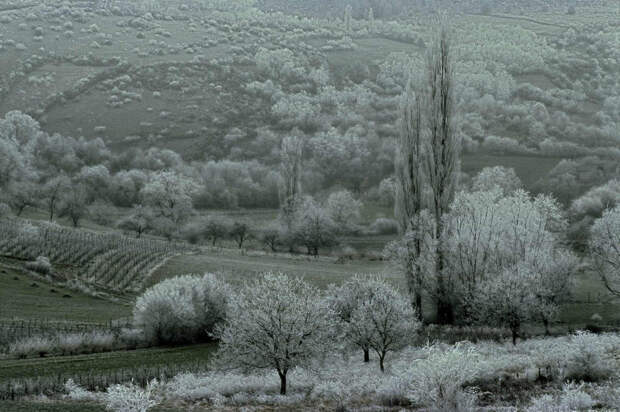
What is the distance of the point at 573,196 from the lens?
93000 millimetres

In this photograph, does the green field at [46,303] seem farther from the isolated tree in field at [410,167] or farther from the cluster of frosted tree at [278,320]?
the isolated tree in field at [410,167]

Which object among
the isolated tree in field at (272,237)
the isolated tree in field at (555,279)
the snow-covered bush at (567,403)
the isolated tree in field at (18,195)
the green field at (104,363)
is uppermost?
the isolated tree in field at (18,195)

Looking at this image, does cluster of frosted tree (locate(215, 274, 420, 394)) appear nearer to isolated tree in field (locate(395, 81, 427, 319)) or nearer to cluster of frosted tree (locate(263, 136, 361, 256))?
isolated tree in field (locate(395, 81, 427, 319))

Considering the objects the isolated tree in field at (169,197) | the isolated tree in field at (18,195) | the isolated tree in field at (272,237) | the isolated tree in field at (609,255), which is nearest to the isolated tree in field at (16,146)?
the isolated tree in field at (18,195)

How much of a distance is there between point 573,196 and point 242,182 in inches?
2134

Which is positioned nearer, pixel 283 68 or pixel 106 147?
pixel 106 147

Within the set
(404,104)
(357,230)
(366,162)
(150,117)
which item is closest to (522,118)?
(366,162)

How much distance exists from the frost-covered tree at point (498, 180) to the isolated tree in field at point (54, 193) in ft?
188

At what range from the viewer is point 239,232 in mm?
80438

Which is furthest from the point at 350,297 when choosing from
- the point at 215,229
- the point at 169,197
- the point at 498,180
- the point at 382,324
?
the point at 498,180

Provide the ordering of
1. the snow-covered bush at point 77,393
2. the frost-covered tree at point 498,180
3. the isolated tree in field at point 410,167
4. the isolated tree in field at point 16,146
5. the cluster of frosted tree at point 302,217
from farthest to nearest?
the frost-covered tree at point 498,180
the isolated tree in field at point 16,146
the cluster of frosted tree at point 302,217
the isolated tree in field at point 410,167
the snow-covered bush at point 77,393

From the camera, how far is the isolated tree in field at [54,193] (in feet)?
258

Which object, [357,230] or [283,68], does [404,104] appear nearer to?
[357,230]

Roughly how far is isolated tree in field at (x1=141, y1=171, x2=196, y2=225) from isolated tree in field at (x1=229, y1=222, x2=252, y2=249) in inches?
370
